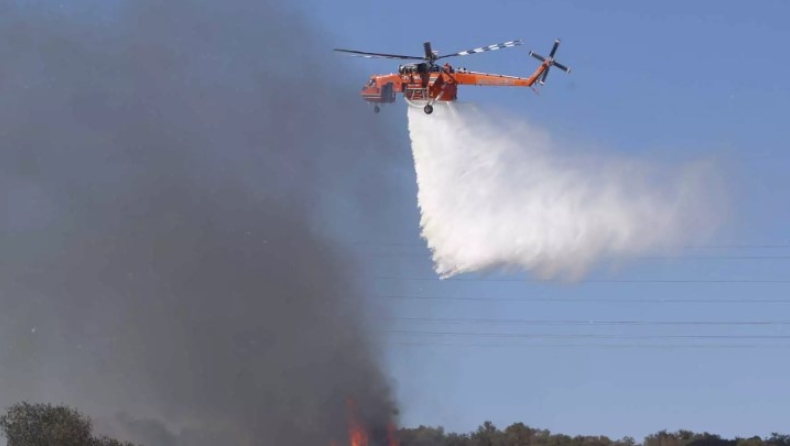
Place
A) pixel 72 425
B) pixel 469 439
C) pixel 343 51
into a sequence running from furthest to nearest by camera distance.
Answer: pixel 469 439 < pixel 72 425 < pixel 343 51

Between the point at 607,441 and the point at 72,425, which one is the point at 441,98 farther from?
the point at 607,441

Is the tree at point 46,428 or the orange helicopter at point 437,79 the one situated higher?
the orange helicopter at point 437,79

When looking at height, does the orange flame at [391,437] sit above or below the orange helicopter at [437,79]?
below

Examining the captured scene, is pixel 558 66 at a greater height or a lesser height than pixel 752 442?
greater

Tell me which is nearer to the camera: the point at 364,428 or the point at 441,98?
the point at 441,98

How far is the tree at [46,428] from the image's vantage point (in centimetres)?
8644

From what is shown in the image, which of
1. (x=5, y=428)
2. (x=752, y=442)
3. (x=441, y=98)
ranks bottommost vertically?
(x=5, y=428)

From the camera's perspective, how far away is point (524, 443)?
115 meters

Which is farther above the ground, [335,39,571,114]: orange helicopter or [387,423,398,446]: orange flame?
[335,39,571,114]: orange helicopter

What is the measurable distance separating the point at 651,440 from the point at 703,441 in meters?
4.94

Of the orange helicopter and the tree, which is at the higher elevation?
the orange helicopter

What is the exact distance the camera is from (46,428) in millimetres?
86875

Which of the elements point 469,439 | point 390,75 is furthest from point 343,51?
point 469,439

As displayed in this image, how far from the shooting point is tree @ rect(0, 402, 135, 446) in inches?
3403
